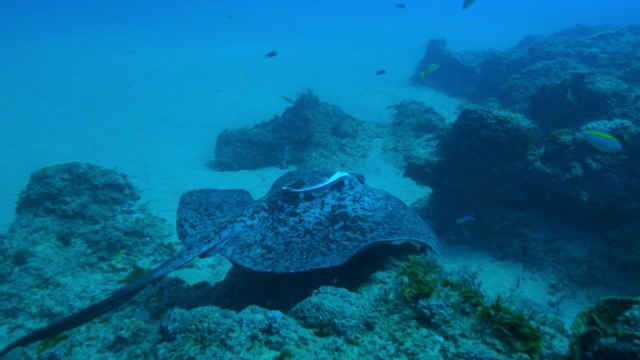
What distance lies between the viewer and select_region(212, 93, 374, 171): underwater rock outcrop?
12.8m

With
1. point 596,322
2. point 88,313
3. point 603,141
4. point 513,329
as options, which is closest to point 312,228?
point 513,329

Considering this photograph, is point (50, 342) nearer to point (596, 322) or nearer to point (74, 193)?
point (596, 322)

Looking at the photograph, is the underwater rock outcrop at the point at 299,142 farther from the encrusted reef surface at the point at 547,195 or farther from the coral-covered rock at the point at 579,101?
the coral-covered rock at the point at 579,101

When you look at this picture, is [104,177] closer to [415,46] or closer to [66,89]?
[66,89]

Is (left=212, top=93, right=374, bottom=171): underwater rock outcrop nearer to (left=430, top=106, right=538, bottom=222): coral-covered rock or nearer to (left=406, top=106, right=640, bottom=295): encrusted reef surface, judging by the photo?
(left=430, top=106, right=538, bottom=222): coral-covered rock

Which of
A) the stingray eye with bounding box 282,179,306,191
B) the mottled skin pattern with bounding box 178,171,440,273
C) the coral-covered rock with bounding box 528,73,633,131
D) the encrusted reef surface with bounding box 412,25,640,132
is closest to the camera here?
the mottled skin pattern with bounding box 178,171,440,273

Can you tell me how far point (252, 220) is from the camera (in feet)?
15.8

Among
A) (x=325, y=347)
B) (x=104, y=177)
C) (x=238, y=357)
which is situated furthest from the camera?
(x=104, y=177)

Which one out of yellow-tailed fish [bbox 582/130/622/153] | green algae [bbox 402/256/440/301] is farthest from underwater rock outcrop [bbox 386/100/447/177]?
green algae [bbox 402/256/440/301]

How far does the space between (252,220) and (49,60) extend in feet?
135

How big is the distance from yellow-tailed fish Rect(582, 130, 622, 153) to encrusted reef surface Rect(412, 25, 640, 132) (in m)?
3.09

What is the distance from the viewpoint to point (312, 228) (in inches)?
177

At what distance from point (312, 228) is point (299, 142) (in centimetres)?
918

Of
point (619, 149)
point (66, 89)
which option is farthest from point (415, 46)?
point (619, 149)
